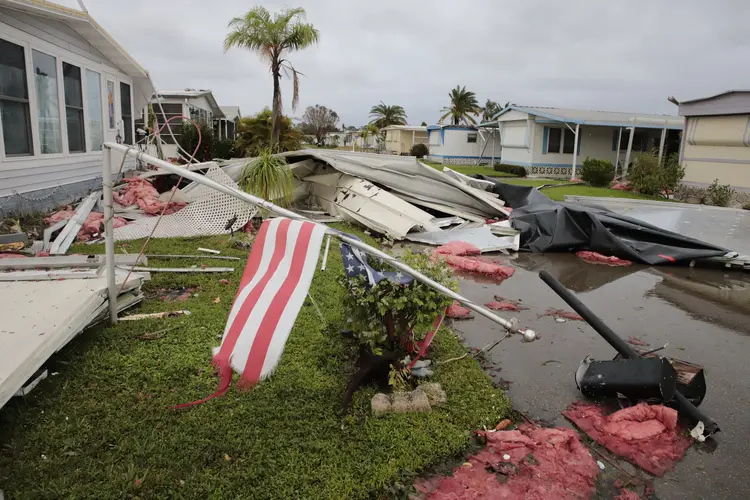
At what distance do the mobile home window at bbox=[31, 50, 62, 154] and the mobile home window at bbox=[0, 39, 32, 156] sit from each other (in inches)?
12.7

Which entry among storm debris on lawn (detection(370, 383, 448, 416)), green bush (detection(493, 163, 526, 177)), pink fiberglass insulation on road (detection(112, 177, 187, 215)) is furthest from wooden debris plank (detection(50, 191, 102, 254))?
green bush (detection(493, 163, 526, 177))

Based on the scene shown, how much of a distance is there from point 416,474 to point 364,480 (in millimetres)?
327

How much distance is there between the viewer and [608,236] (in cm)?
869

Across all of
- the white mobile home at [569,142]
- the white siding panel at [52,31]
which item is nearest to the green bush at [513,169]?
the white mobile home at [569,142]

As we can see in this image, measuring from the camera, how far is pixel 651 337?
208 inches

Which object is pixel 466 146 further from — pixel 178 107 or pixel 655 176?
pixel 178 107

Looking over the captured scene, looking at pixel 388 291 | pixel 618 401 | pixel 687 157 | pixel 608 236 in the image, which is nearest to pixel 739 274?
pixel 608 236

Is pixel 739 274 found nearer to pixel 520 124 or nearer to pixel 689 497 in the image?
pixel 689 497

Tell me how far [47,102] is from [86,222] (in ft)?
7.31

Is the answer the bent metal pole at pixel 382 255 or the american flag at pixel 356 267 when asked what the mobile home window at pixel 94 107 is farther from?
the american flag at pixel 356 267

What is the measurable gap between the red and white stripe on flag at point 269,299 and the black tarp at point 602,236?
23.6 feet

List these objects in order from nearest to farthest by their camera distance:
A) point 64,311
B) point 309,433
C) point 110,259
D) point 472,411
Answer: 1. point 309,433
2. point 472,411
3. point 64,311
4. point 110,259

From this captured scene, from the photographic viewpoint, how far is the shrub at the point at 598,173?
66.0 feet

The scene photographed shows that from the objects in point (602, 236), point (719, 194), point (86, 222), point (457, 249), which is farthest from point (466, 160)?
point (86, 222)
